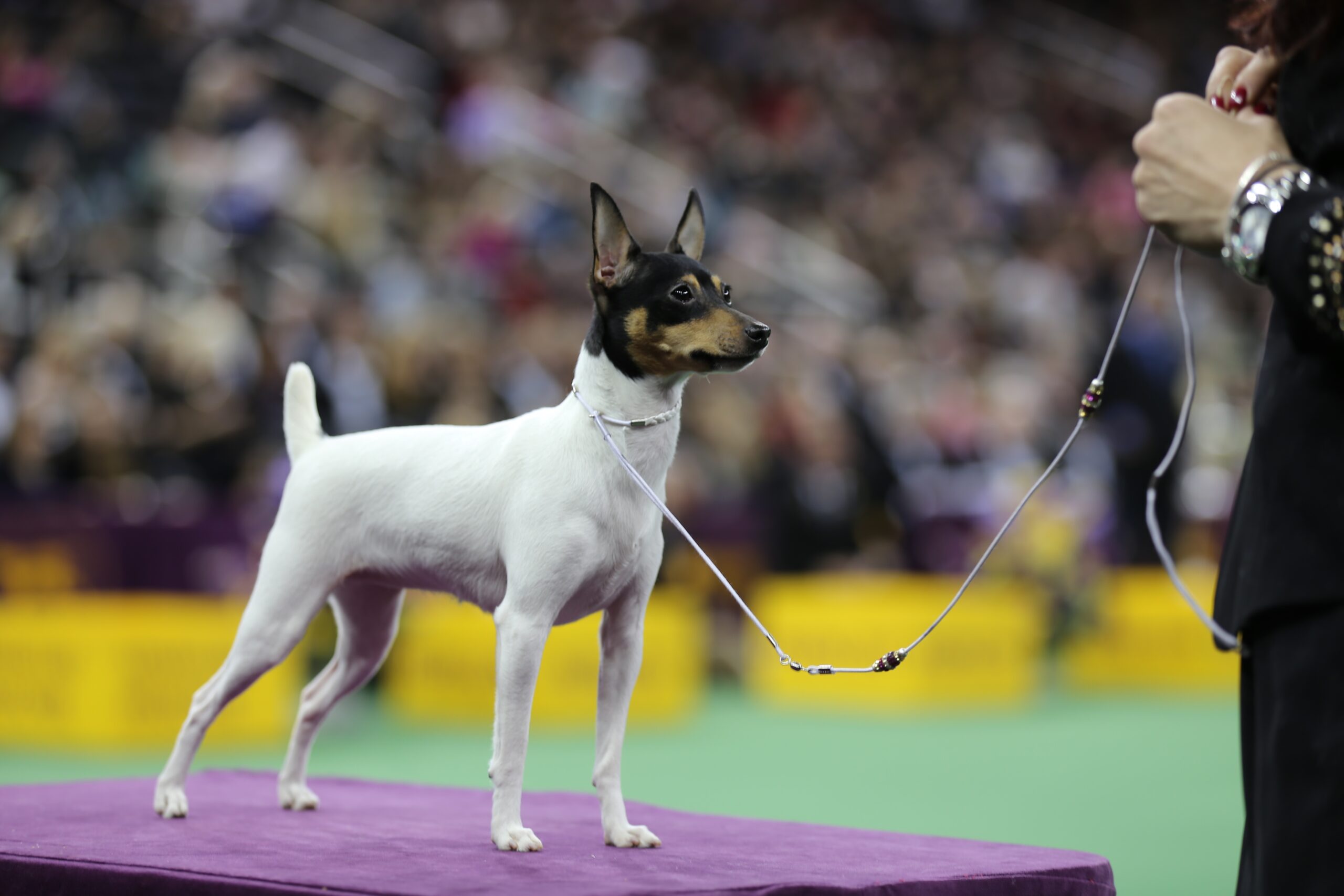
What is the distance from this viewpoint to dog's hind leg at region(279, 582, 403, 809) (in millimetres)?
4246

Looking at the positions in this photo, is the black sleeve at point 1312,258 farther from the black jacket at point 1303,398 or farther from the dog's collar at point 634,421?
the dog's collar at point 634,421

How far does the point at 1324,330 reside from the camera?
196 cm

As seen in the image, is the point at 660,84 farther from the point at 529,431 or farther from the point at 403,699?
the point at 529,431

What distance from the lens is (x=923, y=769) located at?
24.7 feet

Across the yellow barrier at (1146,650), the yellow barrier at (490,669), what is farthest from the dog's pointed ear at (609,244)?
the yellow barrier at (1146,650)

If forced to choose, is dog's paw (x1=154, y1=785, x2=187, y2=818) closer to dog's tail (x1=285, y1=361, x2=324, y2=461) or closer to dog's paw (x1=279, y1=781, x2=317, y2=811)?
dog's paw (x1=279, y1=781, x2=317, y2=811)

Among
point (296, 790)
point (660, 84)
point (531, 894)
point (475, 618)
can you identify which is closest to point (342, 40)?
point (660, 84)

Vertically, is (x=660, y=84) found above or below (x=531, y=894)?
above

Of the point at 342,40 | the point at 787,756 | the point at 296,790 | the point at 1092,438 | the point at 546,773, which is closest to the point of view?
the point at 296,790

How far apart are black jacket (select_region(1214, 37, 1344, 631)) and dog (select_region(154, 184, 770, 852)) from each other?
1.51 metres

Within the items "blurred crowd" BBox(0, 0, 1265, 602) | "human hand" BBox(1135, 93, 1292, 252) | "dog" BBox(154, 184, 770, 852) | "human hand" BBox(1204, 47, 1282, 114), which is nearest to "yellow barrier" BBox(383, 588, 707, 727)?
"blurred crowd" BBox(0, 0, 1265, 602)

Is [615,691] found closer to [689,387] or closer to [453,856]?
[453,856]

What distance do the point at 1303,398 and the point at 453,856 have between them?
2147mm

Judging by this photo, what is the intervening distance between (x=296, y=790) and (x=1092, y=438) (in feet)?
36.1
